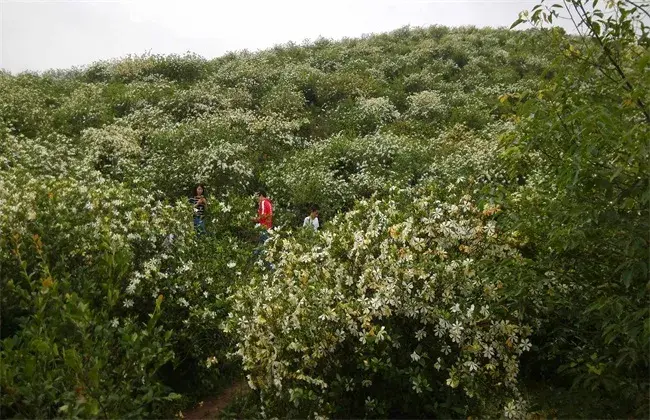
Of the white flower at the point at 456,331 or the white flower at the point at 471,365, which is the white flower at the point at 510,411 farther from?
the white flower at the point at 456,331

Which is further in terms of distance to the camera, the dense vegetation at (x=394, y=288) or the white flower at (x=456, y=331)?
the white flower at (x=456, y=331)

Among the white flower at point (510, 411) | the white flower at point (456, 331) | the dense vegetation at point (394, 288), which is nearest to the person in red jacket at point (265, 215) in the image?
the dense vegetation at point (394, 288)

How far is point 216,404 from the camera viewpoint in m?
5.76

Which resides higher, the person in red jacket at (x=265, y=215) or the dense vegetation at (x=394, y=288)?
the person in red jacket at (x=265, y=215)

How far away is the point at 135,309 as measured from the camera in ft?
18.8

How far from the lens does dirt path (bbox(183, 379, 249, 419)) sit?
5574 mm

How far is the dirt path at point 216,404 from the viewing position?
18.3ft

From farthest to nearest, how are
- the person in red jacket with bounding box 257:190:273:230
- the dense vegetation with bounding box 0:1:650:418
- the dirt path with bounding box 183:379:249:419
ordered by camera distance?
1. the person in red jacket with bounding box 257:190:273:230
2. the dirt path with bounding box 183:379:249:419
3. the dense vegetation with bounding box 0:1:650:418

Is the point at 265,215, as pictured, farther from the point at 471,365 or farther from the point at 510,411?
the point at 510,411

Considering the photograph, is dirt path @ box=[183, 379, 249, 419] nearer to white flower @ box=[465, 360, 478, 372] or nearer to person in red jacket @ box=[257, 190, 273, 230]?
white flower @ box=[465, 360, 478, 372]

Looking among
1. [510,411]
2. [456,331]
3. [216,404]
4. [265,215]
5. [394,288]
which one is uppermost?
[265,215]

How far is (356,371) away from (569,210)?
243 cm

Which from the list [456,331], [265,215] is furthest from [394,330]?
[265,215]

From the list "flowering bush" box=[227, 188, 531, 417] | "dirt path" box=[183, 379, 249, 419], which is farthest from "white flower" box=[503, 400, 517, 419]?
"dirt path" box=[183, 379, 249, 419]
